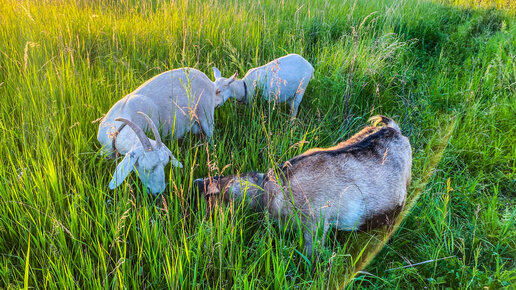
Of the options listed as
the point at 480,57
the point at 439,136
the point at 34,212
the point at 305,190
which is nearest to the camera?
the point at 34,212

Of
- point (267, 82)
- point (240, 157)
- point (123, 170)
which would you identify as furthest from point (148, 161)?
point (267, 82)

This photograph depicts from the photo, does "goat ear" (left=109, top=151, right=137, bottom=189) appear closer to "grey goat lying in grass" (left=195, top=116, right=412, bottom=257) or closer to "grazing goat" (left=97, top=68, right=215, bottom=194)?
"grazing goat" (left=97, top=68, right=215, bottom=194)

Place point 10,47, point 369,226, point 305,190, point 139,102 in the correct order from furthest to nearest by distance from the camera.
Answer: point 10,47 < point 139,102 < point 369,226 < point 305,190

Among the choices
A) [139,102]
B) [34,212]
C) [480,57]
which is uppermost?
[480,57]

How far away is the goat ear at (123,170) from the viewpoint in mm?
2226

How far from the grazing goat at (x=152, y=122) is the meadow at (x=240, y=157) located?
0.12m

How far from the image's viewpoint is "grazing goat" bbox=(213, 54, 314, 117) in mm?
3947

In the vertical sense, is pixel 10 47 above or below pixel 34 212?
above

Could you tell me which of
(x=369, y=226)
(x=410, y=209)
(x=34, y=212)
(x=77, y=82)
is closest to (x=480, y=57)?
(x=410, y=209)

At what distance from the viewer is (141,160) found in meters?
2.54

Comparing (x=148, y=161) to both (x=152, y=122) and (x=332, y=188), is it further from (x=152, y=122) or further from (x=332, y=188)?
(x=332, y=188)

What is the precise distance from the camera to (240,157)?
9.93ft

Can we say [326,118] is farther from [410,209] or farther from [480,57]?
[480,57]

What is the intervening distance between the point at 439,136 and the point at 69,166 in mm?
3363
